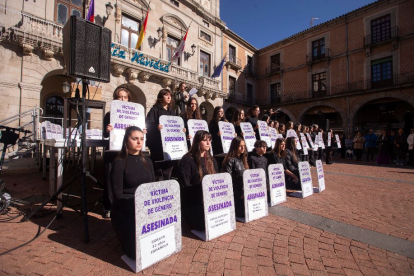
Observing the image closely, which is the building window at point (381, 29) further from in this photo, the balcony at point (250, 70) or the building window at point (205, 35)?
the building window at point (205, 35)

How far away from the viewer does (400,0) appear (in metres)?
17.7

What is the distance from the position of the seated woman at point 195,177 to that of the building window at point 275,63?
2613cm

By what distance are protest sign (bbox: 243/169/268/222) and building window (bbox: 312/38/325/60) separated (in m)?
24.6

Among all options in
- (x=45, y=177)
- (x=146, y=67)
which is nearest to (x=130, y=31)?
(x=146, y=67)

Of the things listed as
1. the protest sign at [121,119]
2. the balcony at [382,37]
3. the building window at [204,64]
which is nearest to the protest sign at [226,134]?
the protest sign at [121,119]

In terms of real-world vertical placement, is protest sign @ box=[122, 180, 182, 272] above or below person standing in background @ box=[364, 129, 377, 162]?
below

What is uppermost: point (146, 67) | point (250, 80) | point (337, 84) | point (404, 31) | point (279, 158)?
point (404, 31)

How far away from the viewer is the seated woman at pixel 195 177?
2709 millimetres

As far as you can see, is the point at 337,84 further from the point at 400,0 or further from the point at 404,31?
the point at 400,0

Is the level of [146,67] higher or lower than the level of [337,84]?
lower

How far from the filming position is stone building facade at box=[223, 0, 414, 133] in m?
18.0

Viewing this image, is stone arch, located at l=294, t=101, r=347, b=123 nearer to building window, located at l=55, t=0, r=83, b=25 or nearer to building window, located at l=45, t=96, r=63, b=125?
building window, located at l=55, t=0, r=83, b=25

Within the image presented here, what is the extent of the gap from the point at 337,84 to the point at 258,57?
10858 millimetres

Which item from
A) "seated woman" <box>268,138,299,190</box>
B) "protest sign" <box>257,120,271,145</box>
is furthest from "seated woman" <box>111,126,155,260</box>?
"protest sign" <box>257,120,271,145</box>
